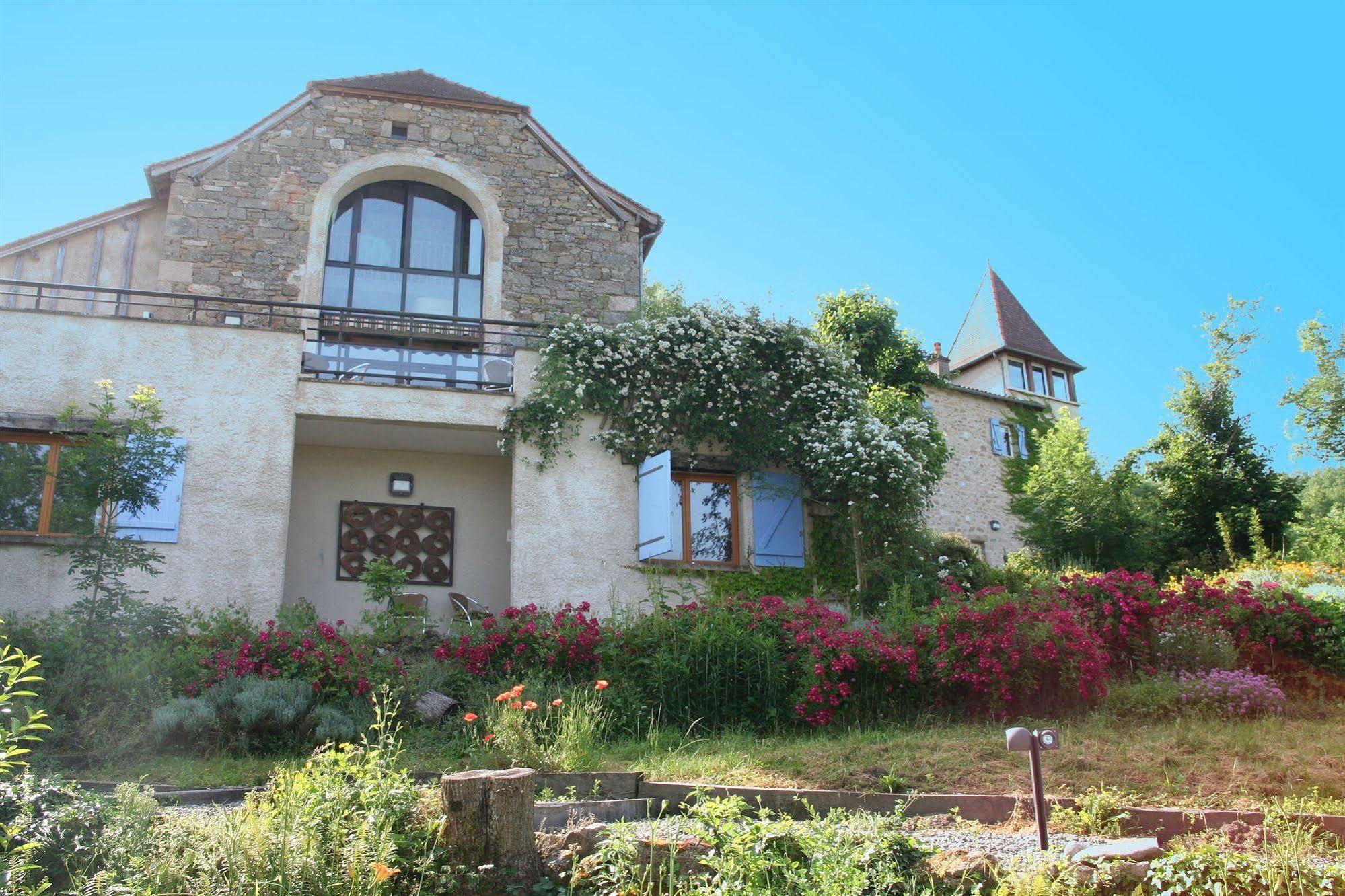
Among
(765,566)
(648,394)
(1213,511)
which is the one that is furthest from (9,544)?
(1213,511)

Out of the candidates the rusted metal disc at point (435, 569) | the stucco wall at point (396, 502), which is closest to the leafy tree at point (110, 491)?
the stucco wall at point (396, 502)

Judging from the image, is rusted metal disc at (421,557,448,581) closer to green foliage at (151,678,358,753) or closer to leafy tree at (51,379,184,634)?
leafy tree at (51,379,184,634)

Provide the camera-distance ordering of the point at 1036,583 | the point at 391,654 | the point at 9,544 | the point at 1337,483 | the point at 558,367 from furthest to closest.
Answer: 1. the point at 1337,483
2. the point at 558,367
3. the point at 1036,583
4. the point at 9,544
5. the point at 391,654

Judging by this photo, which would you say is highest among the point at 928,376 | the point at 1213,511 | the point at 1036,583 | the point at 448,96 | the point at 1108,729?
the point at 448,96

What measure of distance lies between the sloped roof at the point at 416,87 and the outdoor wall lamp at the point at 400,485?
17.2 feet

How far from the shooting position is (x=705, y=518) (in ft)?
Result: 42.3

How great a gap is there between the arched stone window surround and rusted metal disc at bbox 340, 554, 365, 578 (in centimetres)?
321

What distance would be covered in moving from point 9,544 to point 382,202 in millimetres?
6429

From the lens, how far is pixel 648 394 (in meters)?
12.8

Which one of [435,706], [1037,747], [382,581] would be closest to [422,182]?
[382,581]

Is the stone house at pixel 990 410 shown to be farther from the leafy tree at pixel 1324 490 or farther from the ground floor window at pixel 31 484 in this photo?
the ground floor window at pixel 31 484

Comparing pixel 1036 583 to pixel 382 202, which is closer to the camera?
pixel 1036 583

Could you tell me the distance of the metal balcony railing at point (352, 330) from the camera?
40.4 feet

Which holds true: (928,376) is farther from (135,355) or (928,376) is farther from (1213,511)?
(135,355)
